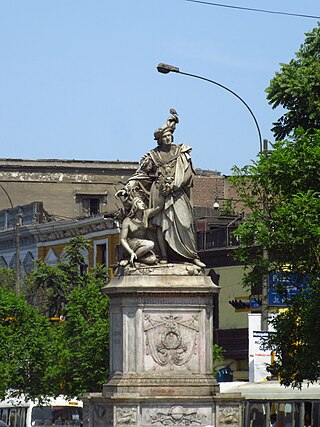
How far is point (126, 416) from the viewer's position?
29156mm

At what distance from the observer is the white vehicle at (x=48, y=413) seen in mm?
56312

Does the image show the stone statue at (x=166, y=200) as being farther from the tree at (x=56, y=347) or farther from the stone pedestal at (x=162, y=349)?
the tree at (x=56, y=347)

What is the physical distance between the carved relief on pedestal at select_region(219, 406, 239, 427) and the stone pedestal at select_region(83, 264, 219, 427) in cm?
18

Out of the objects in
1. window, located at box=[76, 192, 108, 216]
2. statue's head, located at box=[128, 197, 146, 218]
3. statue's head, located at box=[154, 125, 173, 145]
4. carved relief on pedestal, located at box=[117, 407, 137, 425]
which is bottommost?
carved relief on pedestal, located at box=[117, 407, 137, 425]

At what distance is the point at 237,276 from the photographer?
6938cm

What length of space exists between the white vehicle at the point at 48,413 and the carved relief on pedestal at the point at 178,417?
2662cm

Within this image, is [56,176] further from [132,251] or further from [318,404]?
[132,251]

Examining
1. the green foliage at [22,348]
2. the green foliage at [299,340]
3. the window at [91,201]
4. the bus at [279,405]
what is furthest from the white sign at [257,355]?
the window at [91,201]

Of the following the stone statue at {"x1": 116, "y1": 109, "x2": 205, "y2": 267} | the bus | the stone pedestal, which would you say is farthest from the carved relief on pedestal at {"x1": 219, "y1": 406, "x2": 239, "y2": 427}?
the bus

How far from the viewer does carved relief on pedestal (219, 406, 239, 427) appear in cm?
2966

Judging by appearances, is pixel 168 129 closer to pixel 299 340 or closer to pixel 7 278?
pixel 299 340

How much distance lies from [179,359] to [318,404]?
57.6 feet

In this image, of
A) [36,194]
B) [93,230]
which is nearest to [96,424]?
[93,230]

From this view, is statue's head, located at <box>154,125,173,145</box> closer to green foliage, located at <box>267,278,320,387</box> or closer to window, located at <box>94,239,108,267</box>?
green foliage, located at <box>267,278,320,387</box>
